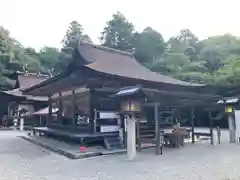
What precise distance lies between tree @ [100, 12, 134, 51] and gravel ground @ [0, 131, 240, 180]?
29149 millimetres

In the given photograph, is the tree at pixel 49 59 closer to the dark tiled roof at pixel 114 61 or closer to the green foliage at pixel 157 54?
the green foliage at pixel 157 54

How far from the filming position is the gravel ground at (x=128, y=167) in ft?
17.7

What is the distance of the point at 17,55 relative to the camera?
32.3m

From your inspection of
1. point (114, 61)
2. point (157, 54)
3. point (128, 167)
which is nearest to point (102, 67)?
point (114, 61)

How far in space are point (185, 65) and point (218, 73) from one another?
5.17 m

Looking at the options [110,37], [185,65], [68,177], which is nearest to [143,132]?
[68,177]

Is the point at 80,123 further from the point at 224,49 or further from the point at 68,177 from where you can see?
the point at 224,49

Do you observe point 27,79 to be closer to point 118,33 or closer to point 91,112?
point 118,33

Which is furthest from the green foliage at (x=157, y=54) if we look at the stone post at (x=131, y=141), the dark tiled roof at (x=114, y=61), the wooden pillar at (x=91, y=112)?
the stone post at (x=131, y=141)

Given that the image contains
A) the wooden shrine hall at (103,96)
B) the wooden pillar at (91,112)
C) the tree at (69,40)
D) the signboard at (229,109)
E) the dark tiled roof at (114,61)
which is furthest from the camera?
the tree at (69,40)

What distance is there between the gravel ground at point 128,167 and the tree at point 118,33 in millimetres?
29149

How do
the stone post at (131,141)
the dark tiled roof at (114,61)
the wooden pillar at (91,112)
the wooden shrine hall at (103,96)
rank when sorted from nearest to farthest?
the stone post at (131,141) → the wooden shrine hall at (103,96) → the wooden pillar at (91,112) → the dark tiled roof at (114,61)

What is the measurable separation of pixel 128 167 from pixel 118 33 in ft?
112

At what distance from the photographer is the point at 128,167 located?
20.7 feet
